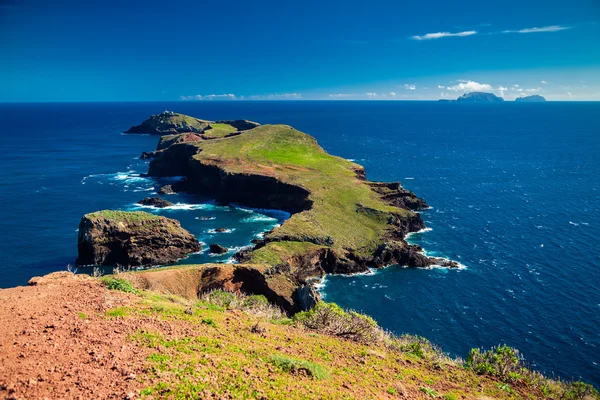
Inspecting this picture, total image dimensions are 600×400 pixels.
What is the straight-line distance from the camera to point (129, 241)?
260 ft

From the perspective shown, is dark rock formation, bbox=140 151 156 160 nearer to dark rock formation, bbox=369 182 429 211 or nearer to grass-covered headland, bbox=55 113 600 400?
grass-covered headland, bbox=55 113 600 400

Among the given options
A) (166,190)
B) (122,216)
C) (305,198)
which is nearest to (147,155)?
(166,190)

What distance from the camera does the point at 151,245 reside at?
8100cm

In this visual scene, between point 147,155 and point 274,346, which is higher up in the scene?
point 147,155

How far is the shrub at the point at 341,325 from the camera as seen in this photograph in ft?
100

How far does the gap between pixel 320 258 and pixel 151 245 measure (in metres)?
32.6

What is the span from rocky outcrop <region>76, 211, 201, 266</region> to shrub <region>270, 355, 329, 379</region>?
2438 inches

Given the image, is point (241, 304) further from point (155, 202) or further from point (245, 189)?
point (245, 189)

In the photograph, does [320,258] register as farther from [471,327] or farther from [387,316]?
[471,327]

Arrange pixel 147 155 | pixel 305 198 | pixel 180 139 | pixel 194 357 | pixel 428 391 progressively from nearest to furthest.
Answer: pixel 194 357
pixel 428 391
pixel 305 198
pixel 180 139
pixel 147 155

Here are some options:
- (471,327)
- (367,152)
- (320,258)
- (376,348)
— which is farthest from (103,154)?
(376,348)

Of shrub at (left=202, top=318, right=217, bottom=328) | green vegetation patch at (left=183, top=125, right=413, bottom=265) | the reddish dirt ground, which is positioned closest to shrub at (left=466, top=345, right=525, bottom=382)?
shrub at (left=202, top=318, right=217, bottom=328)

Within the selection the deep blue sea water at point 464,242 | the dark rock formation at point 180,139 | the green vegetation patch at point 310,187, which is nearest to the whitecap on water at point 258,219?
the deep blue sea water at point 464,242

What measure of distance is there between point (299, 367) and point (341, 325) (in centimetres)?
1088
